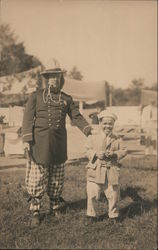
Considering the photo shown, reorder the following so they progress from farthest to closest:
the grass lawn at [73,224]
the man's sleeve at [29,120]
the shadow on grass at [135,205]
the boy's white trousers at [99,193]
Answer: the shadow on grass at [135,205]
the boy's white trousers at [99,193]
the man's sleeve at [29,120]
the grass lawn at [73,224]

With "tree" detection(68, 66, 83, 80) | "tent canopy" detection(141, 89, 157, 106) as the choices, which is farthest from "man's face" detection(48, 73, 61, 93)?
"tent canopy" detection(141, 89, 157, 106)

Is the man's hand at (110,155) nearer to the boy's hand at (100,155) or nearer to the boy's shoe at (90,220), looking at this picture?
the boy's hand at (100,155)

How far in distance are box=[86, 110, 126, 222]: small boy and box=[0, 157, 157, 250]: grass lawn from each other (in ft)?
0.91

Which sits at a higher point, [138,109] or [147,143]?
[138,109]

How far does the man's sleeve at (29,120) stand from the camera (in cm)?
266

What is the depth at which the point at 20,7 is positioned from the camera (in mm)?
2762

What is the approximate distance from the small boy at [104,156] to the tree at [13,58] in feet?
3.01

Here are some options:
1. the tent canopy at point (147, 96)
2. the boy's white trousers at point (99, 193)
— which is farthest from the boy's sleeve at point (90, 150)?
the tent canopy at point (147, 96)

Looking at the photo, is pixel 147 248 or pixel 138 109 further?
pixel 138 109

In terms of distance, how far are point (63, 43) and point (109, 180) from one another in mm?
1323

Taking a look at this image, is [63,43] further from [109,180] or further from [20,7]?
[109,180]

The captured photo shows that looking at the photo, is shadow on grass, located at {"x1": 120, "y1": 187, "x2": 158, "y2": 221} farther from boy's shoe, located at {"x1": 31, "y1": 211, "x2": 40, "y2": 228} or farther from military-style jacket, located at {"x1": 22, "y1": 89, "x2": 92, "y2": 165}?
military-style jacket, located at {"x1": 22, "y1": 89, "x2": 92, "y2": 165}

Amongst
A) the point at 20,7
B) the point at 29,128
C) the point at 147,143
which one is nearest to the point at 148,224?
the point at 29,128

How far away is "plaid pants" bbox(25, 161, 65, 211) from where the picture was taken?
8.86 feet
